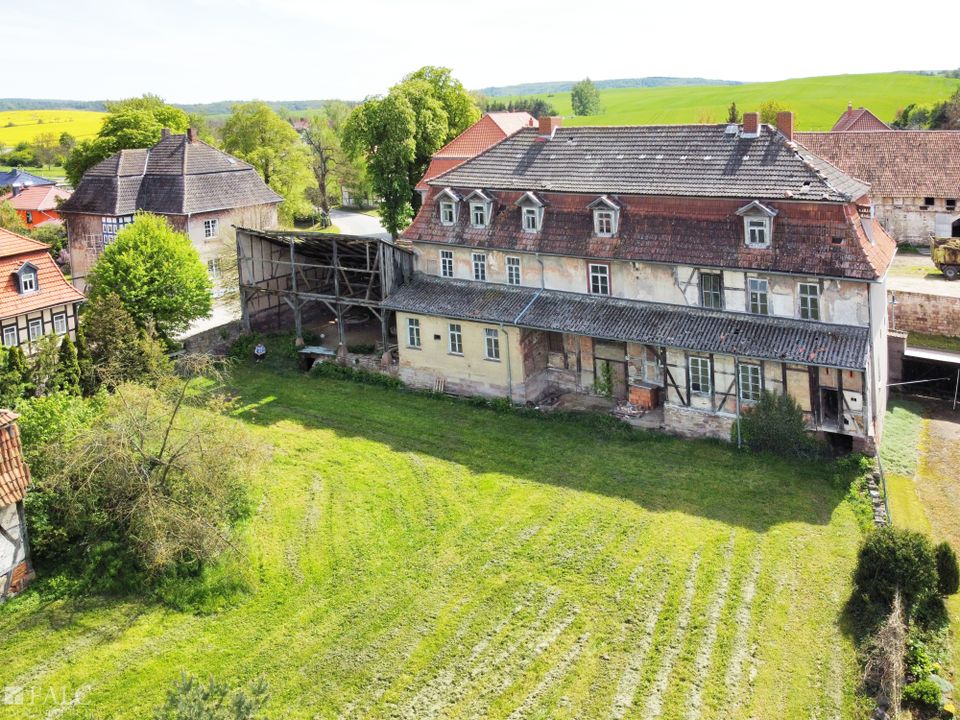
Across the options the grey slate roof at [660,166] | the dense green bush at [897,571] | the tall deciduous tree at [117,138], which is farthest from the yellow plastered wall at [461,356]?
the tall deciduous tree at [117,138]

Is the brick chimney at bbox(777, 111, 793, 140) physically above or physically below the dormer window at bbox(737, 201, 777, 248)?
above

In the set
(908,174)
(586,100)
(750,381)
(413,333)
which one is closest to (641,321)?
(750,381)

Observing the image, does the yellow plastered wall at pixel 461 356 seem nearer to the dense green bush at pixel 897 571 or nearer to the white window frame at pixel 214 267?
the dense green bush at pixel 897 571

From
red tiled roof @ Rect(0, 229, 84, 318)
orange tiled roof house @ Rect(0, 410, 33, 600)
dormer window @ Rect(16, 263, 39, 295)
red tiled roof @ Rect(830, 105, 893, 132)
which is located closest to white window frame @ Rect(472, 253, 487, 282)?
red tiled roof @ Rect(0, 229, 84, 318)

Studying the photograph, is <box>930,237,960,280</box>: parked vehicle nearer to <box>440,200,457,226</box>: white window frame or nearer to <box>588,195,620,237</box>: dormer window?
<box>588,195,620,237</box>: dormer window

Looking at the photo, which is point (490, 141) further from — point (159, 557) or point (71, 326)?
point (159, 557)
